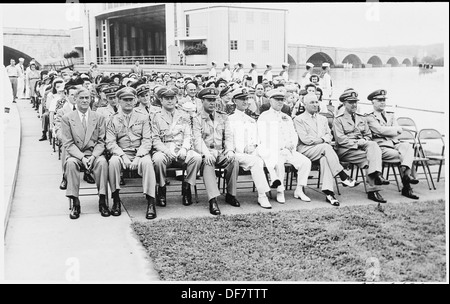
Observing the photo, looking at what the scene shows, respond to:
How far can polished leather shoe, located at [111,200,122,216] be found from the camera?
6.64 meters

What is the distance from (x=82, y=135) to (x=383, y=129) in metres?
4.42

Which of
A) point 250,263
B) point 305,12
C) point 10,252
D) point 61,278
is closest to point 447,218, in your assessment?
point 250,263

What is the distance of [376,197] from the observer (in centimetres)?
732

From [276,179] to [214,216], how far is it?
1079mm

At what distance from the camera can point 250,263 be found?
5121 mm

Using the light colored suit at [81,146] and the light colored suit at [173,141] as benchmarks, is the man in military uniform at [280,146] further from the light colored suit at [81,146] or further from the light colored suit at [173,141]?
the light colored suit at [81,146]

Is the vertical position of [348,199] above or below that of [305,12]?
below

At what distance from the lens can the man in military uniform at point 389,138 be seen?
24.8 ft

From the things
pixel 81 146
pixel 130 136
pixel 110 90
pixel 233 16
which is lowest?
pixel 81 146

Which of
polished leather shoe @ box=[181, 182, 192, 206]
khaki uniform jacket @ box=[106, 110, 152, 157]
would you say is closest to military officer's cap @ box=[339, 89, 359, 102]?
polished leather shoe @ box=[181, 182, 192, 206]

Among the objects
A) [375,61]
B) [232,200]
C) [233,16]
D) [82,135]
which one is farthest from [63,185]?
[233,16]

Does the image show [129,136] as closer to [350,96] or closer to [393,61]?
[350,96]

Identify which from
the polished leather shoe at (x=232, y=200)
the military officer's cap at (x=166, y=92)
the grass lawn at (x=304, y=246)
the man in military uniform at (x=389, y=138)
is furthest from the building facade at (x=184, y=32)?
the grass lawn at (x=304, y=246)
